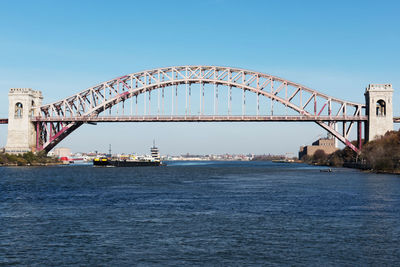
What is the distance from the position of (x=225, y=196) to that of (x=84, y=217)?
15238mm

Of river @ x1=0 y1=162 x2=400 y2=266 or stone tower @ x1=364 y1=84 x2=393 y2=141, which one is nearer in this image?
river @ x1=0 y1=162 x2=400 y2=266

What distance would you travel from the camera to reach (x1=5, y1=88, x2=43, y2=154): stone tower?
114 m

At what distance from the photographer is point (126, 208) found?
104ft

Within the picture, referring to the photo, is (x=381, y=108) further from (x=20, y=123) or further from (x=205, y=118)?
(x=20, y=123)

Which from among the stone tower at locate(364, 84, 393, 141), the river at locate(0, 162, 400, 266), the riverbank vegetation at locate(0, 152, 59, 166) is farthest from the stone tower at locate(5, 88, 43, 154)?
the river at locate(0, 162, 400, 266)

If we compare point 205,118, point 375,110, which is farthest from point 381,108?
point 205,118

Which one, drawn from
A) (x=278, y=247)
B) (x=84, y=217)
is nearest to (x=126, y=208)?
(x=84, y=217)

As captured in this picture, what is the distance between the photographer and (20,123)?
114375mm

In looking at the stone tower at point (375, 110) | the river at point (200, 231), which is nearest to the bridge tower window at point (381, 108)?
the stone tower at point (375, 110)

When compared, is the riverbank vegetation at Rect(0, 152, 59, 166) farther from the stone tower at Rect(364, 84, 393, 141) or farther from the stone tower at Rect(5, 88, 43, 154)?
the stone tower at Rect(364, 84, 393, 141)

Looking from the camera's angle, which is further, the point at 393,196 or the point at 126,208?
the point at 393,196

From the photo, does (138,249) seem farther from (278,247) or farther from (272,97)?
(272,97)

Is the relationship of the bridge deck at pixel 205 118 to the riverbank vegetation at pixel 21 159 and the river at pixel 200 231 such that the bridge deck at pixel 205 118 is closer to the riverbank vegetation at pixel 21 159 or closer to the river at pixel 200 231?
the riverbank vegetation at pixel 21 159

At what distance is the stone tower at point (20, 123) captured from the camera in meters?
114
